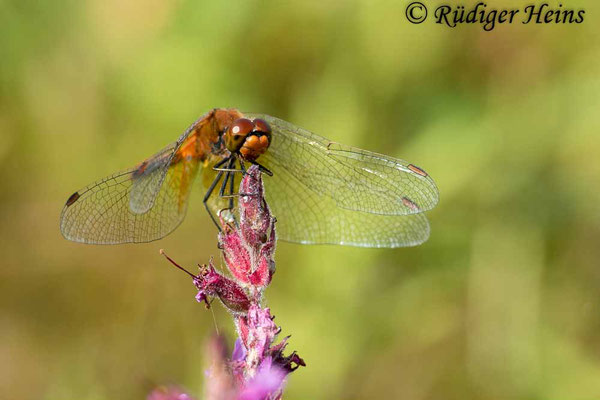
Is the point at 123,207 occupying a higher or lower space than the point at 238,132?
lower

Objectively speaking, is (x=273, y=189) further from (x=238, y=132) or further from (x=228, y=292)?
(x=228, y=292)

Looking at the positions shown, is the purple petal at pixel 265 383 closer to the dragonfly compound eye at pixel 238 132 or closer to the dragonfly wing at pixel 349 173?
the dragonfly compound eye at pixel 238 132

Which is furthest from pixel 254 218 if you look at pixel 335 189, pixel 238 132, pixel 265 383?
pixel 335 189

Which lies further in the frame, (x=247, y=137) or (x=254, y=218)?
(x=247, y=137)

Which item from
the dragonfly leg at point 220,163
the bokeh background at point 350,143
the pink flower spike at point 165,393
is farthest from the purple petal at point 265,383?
the bokeh background at point 350,143

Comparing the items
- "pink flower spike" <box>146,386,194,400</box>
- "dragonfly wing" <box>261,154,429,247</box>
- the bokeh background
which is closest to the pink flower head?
"pink flower spike" <box>146,386,194,400</box>

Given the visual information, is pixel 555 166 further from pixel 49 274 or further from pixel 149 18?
pixel 49 274

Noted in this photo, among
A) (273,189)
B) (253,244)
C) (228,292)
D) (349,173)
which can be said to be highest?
(349,173)

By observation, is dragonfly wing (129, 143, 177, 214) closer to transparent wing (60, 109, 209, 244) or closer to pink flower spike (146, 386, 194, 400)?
transparent wing (60, 109, 209, 244)
